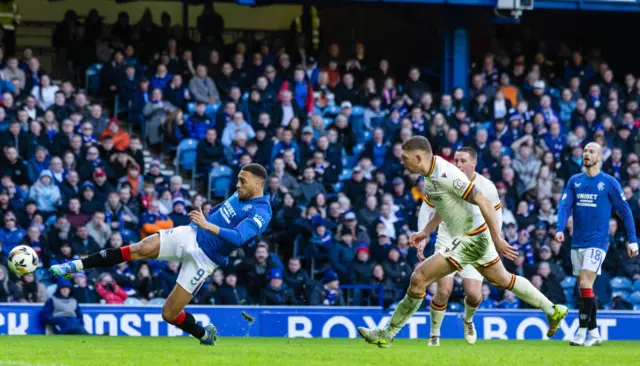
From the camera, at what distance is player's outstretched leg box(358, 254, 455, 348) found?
42.1 feet

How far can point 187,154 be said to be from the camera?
22.5 m

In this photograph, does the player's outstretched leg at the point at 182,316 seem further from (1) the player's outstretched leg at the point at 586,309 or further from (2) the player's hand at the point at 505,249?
(1) the player's outstretched leg at the point at 586,309

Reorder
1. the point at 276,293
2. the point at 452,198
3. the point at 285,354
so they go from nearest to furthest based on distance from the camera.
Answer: the point at 285,354 → the point at 452,198 → the point at 276,293

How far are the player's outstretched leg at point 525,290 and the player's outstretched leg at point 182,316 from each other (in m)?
2.97

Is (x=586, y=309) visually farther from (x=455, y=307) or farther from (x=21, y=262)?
(x=21, y=262)

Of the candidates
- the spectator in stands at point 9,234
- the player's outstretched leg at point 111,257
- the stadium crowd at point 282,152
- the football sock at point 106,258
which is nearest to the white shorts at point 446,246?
the player's outstretched leg at point 111,257

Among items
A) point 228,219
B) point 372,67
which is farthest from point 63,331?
point 372,67

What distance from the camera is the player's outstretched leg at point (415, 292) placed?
42.1ft

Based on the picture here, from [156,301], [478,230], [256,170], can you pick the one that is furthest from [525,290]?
[156,301]

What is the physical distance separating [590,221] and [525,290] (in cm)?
204

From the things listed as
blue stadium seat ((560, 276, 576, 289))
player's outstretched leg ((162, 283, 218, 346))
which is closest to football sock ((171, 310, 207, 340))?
player's outstretched leg ((162, 283, 218, 346))

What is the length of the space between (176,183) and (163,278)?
6.56ft

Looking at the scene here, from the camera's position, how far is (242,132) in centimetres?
2231

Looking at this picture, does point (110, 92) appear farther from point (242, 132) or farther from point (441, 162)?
point (441, 162)
